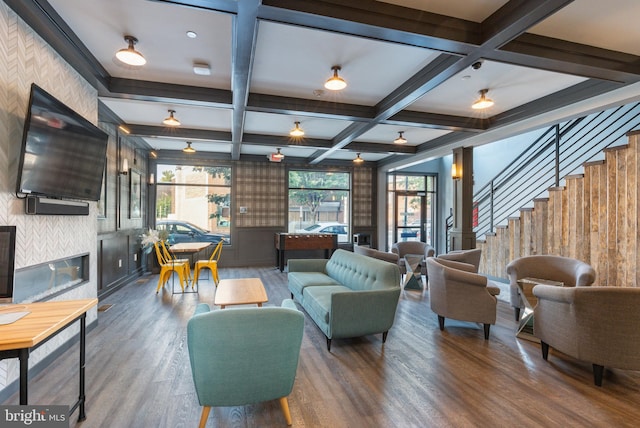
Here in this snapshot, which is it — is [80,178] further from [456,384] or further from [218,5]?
[456,384]

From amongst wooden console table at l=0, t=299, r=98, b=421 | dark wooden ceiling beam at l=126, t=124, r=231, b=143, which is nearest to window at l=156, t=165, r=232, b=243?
dark wooden ceiling beam at l=126, t=124, r=231, b=143

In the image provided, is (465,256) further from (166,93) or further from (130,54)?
(130,54)

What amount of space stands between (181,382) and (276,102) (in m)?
3.41

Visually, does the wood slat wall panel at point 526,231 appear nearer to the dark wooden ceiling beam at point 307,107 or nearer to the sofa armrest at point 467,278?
the sofa armrest at point 467,278

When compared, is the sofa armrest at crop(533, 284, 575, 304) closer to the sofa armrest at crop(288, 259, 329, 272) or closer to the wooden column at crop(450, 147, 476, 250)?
the sofa armrest at crop(288, 259, 329, 272)

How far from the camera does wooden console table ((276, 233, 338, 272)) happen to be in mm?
7551

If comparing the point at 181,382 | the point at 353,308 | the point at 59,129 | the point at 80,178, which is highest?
the point at 59,129

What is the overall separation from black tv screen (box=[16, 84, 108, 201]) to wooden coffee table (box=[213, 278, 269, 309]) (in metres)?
1.70

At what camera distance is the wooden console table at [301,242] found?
7.55 meters

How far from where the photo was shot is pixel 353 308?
3070 millimetres

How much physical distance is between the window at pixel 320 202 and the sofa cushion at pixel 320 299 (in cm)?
487

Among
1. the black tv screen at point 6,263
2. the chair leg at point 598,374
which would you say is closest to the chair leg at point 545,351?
the chair leg at point 598,374

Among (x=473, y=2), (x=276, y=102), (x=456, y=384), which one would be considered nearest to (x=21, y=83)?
(x=276, y=102)

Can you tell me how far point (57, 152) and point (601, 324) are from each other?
4.64 meters
